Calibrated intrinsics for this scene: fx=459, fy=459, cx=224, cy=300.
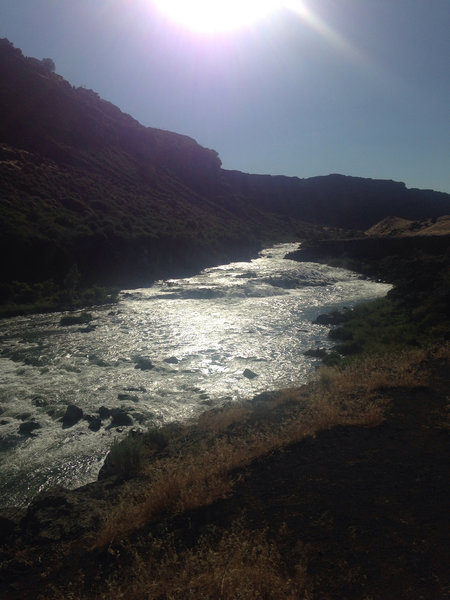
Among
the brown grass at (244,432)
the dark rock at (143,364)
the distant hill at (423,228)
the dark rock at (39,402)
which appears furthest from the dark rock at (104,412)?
the distant hill at (423,228)

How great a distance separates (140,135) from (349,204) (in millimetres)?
72220

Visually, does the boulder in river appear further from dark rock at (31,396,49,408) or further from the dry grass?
the dry grass

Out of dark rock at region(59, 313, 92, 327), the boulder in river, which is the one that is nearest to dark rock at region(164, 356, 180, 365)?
the boulder in river

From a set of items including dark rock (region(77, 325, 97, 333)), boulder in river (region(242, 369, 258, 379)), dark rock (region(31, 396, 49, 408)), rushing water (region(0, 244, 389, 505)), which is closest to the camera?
rushing water (region(0, 244, 389, 505))

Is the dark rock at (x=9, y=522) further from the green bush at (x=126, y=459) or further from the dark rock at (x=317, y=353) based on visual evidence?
the dark rock at (x=317, y=353)

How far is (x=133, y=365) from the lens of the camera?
16.0 m

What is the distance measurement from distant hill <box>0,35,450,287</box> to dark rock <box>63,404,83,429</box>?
18874 mm

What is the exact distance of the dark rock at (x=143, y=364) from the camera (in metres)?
15.7

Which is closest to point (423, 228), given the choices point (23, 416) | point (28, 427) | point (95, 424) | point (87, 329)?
point (87, 329)

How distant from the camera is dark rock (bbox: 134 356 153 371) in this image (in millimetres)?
15703

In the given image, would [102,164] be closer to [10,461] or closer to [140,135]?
[140,135]

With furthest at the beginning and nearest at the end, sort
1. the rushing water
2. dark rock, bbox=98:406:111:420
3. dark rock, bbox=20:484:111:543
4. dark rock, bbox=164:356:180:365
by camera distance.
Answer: dark rock, bbox=164:356:180:365
dark rock, bbox=98:406:111:420
the rushing water
dark rock, bbox=20:484:111:543

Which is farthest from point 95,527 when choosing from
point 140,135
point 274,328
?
point 140,135

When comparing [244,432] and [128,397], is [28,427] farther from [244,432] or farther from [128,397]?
[244,432]
